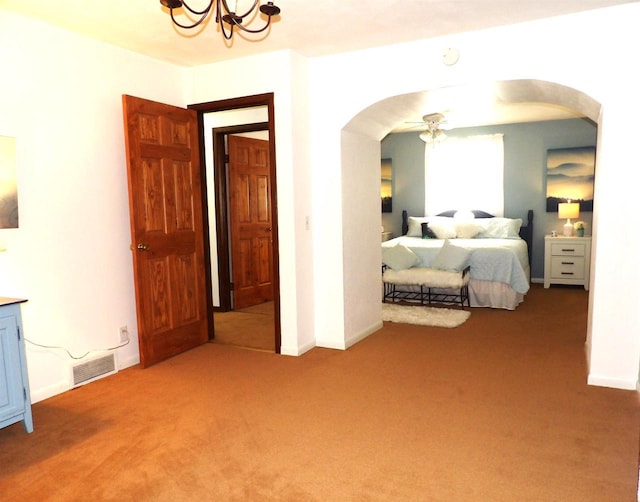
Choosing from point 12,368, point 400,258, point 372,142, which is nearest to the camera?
point 12,368

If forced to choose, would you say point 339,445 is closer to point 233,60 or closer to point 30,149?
point 30,149

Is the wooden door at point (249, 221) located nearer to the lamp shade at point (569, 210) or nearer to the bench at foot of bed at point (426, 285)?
the bench at foot of bed at point (426, 285)

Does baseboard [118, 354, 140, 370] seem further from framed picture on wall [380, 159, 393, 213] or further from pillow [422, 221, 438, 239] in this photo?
framed picture on wall [380, 159, 393, 213]

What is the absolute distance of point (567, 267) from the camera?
6918 millimetres

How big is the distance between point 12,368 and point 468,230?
6151 mm

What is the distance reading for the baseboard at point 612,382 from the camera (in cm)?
326

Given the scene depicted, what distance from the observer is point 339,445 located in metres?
2.62

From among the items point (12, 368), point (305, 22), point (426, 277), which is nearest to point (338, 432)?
point (12, 368)

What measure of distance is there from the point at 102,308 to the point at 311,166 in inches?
82.1

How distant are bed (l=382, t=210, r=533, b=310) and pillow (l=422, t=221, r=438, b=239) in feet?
0.07

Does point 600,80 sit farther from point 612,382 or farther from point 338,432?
point 338,432

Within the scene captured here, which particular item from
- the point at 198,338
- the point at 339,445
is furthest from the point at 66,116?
the point at 339,445

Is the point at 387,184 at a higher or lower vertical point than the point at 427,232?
higher

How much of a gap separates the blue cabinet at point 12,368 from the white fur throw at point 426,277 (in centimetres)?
406
